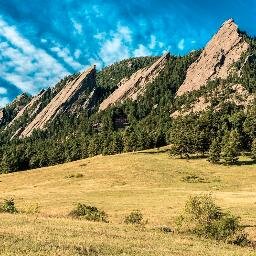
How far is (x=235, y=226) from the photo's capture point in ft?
146

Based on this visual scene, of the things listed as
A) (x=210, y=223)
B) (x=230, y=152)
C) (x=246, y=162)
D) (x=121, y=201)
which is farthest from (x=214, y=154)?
(x=210, y=223)

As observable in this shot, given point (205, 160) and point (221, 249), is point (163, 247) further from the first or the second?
point (205, 160)

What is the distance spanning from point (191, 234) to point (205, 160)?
86040mm

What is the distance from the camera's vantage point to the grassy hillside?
3250 cm

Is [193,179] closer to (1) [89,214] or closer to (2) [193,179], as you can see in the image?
(2) [193,179]

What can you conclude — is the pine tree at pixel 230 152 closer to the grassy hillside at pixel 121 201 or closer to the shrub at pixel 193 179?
the grassy hillside at pixel 121 201

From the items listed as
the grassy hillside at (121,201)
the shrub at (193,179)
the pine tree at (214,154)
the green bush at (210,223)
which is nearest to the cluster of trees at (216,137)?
the pine tree at (214,154)

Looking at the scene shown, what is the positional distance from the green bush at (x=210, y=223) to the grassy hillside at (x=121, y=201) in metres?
2.69

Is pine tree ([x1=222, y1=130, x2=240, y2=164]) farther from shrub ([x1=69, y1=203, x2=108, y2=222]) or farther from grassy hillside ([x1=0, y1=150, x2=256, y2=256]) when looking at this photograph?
shrub ([x1=69, y1=203, x2=108, y2=222])

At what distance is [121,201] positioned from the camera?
76000 mm

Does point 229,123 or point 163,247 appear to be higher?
point 229,123

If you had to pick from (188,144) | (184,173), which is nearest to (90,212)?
(184,173)

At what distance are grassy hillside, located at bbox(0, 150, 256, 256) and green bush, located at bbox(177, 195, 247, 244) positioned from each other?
2685mm

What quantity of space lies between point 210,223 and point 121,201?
31858 mm
